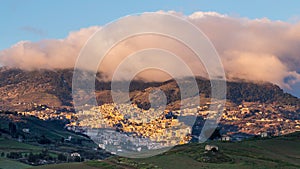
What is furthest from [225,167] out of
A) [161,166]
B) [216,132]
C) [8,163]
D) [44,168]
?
[8,163]

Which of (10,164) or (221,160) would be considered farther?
(10,164)

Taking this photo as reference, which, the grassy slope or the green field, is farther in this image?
the grassy slope

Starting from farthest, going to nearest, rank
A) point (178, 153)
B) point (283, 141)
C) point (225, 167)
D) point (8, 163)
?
point (8, 163), point (283, 141), point (178, 153), point (225, 167)

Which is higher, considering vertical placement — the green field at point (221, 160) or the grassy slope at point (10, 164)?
the green field at point (221, 160)

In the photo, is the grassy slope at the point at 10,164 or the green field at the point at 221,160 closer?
the green field at the point at 221,160

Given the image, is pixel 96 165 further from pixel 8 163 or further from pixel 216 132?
pixel 216 132

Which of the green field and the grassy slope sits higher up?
the green field

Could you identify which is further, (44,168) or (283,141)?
(283,141)

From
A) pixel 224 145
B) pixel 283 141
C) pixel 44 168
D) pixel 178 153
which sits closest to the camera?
pixel 44 168

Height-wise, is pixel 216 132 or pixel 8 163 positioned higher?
pixel 216 132

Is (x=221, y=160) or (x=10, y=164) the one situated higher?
(x=221, y=160)
